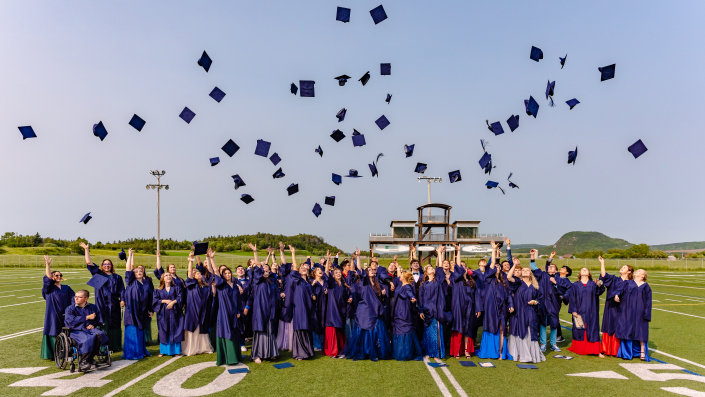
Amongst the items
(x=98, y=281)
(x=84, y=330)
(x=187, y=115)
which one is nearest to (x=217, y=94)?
(x=187, y=115)

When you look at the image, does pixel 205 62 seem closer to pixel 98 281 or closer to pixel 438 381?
pixel 98 281

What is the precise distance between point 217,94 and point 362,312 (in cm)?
759

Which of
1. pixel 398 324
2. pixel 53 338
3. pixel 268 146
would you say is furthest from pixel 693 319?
pixel 53 338

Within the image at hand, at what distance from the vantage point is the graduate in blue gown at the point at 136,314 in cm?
925

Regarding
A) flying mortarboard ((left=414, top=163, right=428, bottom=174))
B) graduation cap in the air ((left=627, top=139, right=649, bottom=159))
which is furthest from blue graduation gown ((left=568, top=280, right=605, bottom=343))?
flying mortarboard ((left=414, top=163, right=428, bottom=174))

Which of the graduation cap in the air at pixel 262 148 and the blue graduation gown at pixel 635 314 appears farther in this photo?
the graduation cap in the air at pixel 262 148

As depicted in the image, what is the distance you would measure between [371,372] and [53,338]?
6.36 metres

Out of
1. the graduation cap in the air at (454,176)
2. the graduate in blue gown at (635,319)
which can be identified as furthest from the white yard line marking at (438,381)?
the graduation cap in the air at (454,176)

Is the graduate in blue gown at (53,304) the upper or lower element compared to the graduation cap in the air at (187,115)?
lower

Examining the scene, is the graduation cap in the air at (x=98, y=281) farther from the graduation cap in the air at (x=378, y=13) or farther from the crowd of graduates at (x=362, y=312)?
the graduation cap in the air at (x=378, y=13)

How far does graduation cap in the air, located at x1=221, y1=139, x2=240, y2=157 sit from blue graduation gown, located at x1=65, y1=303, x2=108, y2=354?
549 cm

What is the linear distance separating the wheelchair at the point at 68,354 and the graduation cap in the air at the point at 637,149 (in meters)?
12.4

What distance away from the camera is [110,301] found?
9.70 m

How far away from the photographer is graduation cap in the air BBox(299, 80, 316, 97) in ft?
39.0
